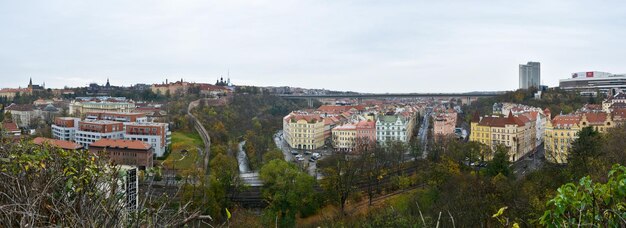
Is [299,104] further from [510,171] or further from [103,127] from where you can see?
[510,171]

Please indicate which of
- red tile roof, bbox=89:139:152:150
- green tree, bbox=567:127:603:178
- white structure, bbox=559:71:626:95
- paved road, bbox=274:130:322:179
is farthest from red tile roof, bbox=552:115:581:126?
red tile roof, bbox=89:139:152:150

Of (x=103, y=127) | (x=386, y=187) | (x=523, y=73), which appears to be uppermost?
(x=523, y=73)

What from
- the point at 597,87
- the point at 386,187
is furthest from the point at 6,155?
the point at 597,87

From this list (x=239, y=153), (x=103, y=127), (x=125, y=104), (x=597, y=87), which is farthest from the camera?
(x=597, y=87)

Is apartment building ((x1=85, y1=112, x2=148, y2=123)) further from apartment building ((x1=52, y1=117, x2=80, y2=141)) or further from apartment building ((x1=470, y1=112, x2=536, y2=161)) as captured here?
apartment building ((x1=470, y1=112, x2=536, y2=161))

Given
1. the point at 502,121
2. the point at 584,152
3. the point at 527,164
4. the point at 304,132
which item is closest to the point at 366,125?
the point at 304,132

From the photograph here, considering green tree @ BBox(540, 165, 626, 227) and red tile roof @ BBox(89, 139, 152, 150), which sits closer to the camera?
green tree @ BBox(540, 165, 626, 227)

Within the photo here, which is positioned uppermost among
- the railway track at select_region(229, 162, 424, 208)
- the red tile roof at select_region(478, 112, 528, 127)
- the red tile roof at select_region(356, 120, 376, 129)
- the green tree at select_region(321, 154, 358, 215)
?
the red tile roof at select_region(478, 112, 528, 127)

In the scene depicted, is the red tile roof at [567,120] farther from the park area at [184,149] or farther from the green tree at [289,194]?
the park area at [184,149]
